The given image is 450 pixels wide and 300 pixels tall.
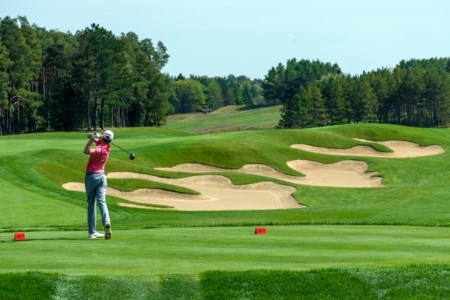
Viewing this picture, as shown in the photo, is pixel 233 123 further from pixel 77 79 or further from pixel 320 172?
pixel 320 172

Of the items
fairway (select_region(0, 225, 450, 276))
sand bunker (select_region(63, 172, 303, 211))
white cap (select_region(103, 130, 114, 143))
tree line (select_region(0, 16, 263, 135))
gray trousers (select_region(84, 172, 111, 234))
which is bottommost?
sand bunker (select_region(63, 172, 303, 211))

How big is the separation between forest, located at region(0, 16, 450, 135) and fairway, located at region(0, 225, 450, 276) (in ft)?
291

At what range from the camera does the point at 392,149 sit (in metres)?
73.9

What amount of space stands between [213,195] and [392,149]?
111 feet

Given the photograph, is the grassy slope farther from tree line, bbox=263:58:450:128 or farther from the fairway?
tree line, bbox=263:58:450:128

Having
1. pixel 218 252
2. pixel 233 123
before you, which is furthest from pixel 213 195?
pixel 233 123

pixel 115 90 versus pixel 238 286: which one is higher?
pixel 115 90

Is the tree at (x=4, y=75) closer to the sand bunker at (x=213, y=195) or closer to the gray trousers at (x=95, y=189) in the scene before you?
the sand bunker at (x=213, y=195)

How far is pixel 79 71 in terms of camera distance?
10406cm

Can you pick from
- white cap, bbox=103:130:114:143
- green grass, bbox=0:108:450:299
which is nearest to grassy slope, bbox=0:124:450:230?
green grass, bbox=0:108:450:299

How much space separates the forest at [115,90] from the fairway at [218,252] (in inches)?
3490

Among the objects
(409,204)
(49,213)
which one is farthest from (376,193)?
(49,213)

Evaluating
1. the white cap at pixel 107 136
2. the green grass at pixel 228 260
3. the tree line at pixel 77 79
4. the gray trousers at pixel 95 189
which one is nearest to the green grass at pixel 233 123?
the tree line at pixel 77 79

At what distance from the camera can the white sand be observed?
41.8 m
